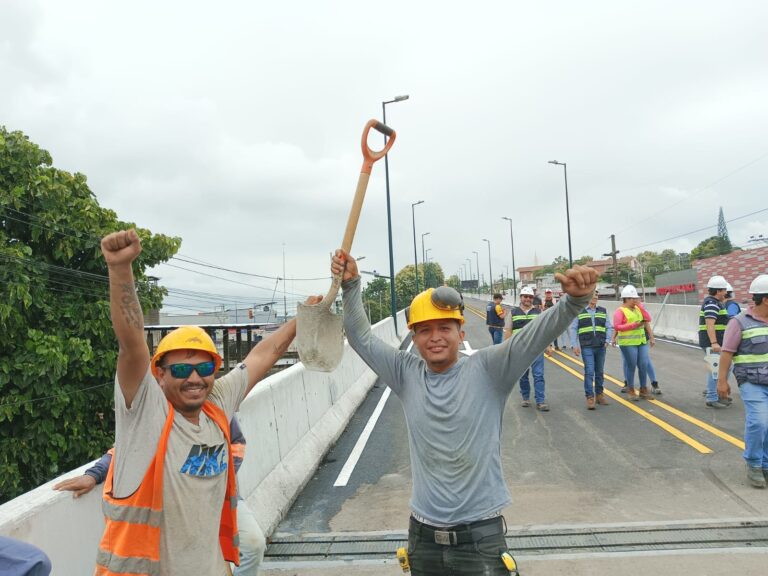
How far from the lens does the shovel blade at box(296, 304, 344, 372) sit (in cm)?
296

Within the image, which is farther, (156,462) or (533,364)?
(533,364)

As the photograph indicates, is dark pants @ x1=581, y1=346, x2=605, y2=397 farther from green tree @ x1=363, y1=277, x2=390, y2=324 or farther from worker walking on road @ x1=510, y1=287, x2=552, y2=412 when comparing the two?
green tree @ x1=363, y1=277, x2=390, y2=324

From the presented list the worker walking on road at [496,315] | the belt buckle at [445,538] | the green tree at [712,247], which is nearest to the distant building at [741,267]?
the worker walking on road at [496,315]

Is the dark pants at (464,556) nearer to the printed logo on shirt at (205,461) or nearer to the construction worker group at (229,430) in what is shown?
the construction worker group at (229,430)

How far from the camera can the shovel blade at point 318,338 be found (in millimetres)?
2963

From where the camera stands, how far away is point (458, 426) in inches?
101

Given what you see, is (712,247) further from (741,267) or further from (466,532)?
(466,532)

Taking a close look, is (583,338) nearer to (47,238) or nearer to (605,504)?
(605,504)

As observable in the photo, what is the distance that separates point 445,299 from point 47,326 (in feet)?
37.0

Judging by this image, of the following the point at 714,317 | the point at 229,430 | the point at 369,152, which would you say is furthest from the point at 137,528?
the point at 714,317

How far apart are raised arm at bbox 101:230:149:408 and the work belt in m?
1.40

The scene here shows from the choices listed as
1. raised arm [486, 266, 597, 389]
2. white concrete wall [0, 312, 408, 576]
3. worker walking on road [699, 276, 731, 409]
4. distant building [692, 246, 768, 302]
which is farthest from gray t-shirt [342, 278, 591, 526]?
distant building [692, 246, 768, 302]

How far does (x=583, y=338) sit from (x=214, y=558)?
8.04 m

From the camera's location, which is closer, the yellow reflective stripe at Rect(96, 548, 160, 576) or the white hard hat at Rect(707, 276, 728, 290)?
the yellow reflective stripe at Rect(96, 548, 160, 576)
